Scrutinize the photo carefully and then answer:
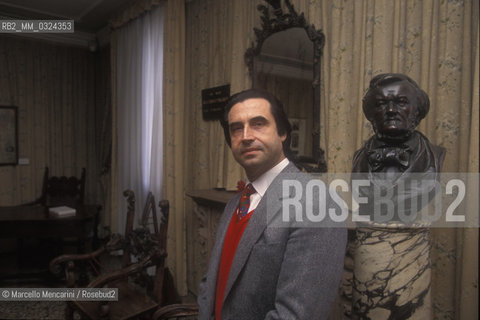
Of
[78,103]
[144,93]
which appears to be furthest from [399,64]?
[78,103]

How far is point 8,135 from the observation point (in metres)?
5.08

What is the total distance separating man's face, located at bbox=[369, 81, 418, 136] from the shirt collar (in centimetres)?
40

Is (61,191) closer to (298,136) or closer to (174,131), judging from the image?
(174,131)

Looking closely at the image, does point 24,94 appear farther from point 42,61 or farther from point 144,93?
point 144,93

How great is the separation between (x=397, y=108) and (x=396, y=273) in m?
0.60

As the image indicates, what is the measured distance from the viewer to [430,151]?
125 cm

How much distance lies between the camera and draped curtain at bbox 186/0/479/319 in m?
1.51

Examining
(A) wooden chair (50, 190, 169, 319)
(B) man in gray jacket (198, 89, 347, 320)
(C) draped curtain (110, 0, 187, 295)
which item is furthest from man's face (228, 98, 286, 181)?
(C) draped curtain (110, 0, 187, 295)

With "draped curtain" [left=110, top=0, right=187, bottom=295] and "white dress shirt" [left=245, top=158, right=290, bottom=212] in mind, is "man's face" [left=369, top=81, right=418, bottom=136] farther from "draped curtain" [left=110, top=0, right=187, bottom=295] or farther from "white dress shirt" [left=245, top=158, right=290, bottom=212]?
"draped curtain" [left=110, top=0, right=187, bottom=295]

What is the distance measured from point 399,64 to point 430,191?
0.87m

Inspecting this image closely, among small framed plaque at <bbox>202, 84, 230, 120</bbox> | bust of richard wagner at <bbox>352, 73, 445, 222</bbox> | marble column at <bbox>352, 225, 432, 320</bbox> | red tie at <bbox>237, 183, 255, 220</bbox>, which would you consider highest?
small framed plaque at <bbox>202, 84, 230, 120</bbox>

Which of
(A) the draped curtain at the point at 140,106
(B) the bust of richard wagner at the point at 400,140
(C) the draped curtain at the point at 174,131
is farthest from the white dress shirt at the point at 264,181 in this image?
(A) the draped curtain at the point at 140,106

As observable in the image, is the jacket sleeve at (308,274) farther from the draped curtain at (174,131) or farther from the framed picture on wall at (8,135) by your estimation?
the framed picture on wall at (8,135)

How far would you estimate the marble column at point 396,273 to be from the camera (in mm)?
1203
